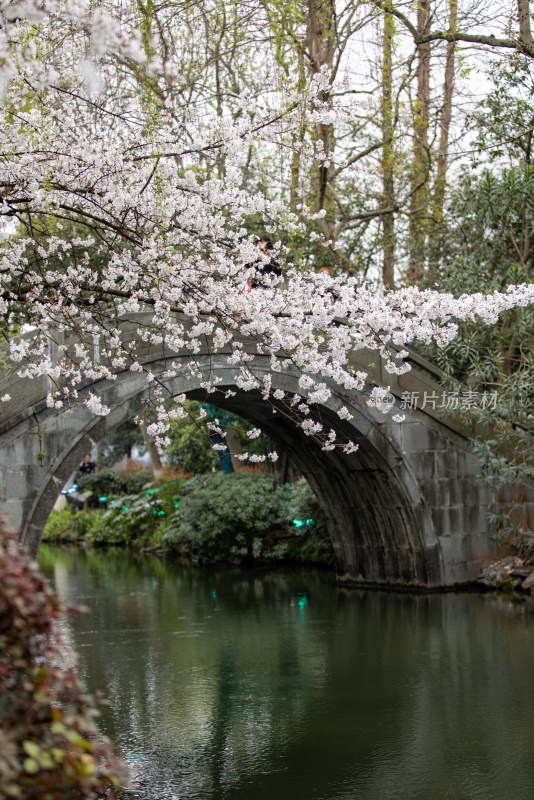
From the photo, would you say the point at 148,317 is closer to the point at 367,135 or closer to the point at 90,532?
the point at 367,135

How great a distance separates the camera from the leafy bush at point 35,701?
2156mm

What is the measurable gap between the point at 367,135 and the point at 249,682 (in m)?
10.8

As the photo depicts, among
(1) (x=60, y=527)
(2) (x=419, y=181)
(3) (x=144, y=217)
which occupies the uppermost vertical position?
(2) (x=419, y=181)

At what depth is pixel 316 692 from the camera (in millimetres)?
7793

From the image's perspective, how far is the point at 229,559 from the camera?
1792 centimetres

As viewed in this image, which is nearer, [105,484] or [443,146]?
[443,146]

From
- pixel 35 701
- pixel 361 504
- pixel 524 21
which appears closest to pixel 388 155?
pixel 524 21

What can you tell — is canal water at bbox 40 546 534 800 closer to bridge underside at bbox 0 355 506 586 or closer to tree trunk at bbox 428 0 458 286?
bridge underside at bbox 0 355 506 586

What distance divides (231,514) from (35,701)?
47.6 ft

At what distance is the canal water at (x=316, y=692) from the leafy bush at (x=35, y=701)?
11.4ft

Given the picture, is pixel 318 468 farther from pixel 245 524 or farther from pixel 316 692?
pixel 316 692

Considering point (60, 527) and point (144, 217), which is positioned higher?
point (144, 217)

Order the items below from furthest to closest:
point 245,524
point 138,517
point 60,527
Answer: point 60,527
point 138,517
point 245,524

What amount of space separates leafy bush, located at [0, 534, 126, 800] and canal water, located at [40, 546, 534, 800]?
3.46m
